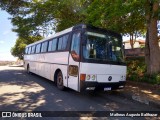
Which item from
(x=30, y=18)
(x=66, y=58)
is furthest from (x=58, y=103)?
(x=30, y=18)

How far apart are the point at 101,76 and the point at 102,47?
47.4 inches

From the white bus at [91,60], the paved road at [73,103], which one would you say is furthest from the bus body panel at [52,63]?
the paved road at [73,103]

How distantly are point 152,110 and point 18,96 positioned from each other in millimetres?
5299

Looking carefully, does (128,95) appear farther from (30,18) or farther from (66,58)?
(30,18)

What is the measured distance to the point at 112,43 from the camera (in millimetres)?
9500

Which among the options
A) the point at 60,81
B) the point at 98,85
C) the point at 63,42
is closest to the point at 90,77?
the point at 98,85

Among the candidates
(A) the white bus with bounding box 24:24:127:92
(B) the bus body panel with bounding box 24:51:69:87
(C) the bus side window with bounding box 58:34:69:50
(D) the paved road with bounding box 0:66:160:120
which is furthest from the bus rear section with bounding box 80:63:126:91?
(C) the bus side window with bounding box 58:34:69:50

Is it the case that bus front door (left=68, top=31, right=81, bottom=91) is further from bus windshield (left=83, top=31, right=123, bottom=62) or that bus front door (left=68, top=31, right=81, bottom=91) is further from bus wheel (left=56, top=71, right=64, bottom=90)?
bus wheel (left=56, top=71, right=64, bottom=90)

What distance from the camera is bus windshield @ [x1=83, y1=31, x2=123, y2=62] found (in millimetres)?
8734

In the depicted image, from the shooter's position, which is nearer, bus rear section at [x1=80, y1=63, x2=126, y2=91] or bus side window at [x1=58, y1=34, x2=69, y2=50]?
bus rear section at [x1=80, y1=63, x2=126, y2=91]

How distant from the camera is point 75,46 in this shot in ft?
30.6

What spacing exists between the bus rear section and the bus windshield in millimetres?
339

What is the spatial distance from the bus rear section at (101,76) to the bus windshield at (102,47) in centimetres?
34

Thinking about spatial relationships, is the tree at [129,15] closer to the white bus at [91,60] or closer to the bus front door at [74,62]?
the white bus at [91,60]
